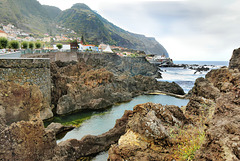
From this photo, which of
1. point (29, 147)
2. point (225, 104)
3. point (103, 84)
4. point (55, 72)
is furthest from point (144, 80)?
point (225, 104)

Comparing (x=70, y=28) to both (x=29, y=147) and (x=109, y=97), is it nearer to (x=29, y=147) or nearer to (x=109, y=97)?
(x=109, y=97)

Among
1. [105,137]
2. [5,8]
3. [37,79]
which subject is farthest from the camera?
[5,8]

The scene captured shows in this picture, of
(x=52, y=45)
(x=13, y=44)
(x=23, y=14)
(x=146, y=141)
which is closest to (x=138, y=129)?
(x=146, y=141)

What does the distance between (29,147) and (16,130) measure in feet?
3.77

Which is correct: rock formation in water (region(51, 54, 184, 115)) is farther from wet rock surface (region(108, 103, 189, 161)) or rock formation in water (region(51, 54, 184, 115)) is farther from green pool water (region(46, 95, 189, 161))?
wet rock surface (region(108, 103, 189, 161))

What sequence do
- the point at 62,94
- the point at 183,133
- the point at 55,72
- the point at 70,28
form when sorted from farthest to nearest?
the point at 70,28 → the point at 55,72 → the point at 62,94 → the point at 183,133

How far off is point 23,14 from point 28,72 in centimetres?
15714

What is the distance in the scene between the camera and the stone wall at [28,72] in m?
14.2

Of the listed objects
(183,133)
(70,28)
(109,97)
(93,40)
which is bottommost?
(109,97)

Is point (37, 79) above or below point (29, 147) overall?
above

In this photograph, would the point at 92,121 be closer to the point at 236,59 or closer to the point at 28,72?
the point at 28,72

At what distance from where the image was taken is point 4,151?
7.66 metres

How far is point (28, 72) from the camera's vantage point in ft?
51.2

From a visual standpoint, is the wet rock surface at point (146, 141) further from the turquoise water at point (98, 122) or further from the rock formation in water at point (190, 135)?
the turquoise water at point (98, 122)
